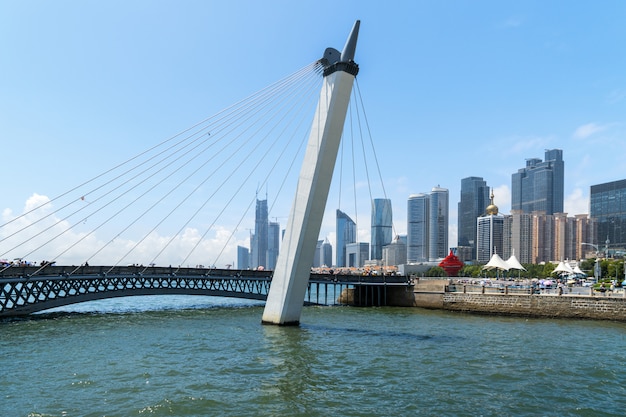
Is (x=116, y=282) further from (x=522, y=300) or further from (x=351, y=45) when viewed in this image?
(x=522, y=300)

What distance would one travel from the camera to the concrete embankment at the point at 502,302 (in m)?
43.2

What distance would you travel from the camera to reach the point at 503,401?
56.9 feet

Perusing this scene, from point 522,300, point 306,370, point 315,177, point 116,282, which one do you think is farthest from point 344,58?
point 116,282

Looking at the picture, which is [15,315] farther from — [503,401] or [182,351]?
[503,401]

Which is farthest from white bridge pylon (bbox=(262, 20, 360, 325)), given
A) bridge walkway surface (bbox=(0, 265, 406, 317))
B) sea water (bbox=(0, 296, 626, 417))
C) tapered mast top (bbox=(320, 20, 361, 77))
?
bridge walkway surface (bbox=(0, 265, 406, 317))

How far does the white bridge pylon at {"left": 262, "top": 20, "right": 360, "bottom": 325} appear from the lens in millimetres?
33000

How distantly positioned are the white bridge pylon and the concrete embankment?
80.6 ft

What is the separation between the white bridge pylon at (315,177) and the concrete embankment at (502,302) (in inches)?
967

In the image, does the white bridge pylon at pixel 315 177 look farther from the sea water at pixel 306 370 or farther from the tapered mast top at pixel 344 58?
the sea water at pixel 306 370

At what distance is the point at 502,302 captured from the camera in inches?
1932

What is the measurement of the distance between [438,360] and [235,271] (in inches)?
1460

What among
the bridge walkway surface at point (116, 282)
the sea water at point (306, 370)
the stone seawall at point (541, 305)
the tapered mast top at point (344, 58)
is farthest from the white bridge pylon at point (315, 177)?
the stone seawall at point (541, 305)

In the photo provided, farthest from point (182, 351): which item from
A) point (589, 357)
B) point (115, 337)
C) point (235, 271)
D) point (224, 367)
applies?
point (235, 271)

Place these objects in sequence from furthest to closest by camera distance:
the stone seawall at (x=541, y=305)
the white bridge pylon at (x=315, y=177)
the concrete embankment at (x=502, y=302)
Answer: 1. the concrete embankment at (x=502, y=302)
2. the stone seawall at (x=541, y=305)
3. the white bridge pylon at (x=315, y=177)
